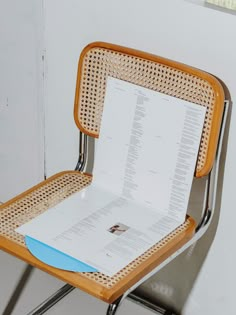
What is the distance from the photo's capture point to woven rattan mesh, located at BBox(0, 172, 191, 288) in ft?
5.39

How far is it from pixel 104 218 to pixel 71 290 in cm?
52

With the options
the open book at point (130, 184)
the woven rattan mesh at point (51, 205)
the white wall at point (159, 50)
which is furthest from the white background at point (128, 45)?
the woven rattan mesh at point (51, 205)

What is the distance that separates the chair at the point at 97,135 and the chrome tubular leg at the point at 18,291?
49cm

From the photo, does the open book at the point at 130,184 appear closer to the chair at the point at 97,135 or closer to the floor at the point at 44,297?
the chair at the point at 97,135

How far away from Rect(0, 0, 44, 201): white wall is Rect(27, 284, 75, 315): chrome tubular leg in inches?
17.1

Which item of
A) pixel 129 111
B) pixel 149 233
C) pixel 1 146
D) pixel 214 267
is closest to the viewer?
pixel 149 233

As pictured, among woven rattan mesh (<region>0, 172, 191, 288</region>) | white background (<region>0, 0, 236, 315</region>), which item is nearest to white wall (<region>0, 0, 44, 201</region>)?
white background (<region>0, 0, 236, 315</region>)

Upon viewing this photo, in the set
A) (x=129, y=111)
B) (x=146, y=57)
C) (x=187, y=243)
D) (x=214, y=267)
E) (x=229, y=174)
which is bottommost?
(x=214, y=267)

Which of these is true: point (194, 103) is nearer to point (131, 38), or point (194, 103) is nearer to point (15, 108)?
point (131, 38)

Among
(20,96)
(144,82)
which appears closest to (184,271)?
(144,82)

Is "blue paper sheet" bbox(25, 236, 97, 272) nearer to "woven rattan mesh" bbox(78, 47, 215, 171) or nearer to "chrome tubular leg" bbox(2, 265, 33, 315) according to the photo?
"woven rattan mesh" bbox(78, 47, 215, 171)

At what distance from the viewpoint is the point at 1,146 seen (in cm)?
252

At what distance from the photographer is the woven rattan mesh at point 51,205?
1.64m

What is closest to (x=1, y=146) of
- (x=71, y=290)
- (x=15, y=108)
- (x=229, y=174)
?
(x=15, y=108)
